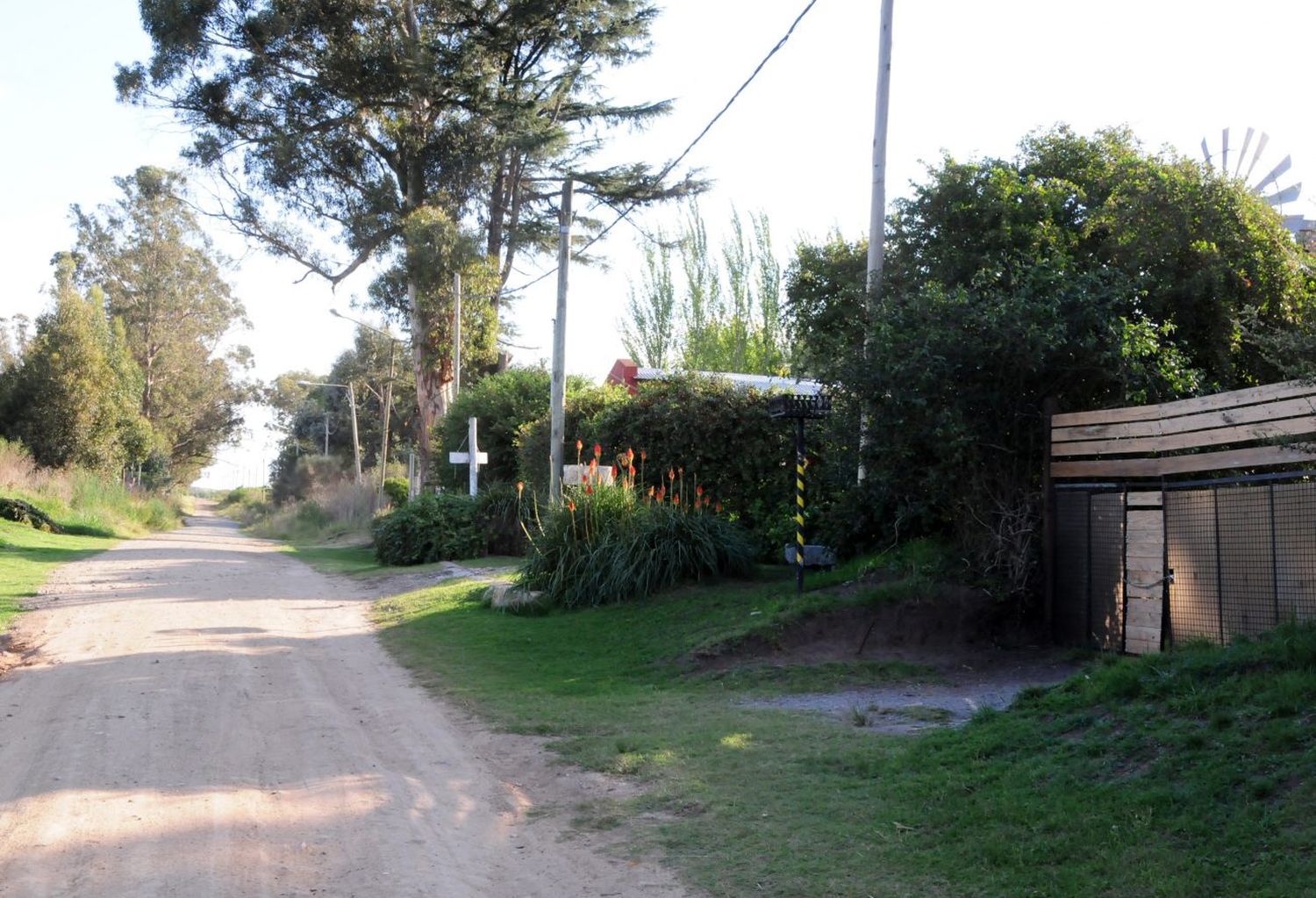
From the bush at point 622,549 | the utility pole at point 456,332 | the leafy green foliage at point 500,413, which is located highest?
the utility pole at point 456,332

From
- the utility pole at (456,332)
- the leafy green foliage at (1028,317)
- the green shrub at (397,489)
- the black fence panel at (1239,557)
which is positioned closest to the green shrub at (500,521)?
the utility pole at (456,332)

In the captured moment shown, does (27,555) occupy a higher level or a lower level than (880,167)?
lower

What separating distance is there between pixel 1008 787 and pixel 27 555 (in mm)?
25010

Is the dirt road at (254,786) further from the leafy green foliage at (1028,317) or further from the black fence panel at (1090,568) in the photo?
the black fence panel at (1090,568)

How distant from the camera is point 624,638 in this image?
43.3ft

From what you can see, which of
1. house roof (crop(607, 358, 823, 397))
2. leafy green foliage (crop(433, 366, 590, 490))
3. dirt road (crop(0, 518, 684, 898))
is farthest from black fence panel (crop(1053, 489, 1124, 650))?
leafy green foliage (crop(433, 366, 590, 490))

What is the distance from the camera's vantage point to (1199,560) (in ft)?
31.8

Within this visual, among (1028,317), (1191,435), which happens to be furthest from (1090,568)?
(1028,317)

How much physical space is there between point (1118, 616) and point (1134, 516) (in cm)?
99

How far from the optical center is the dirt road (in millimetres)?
5430

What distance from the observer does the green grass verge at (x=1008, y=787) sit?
506 centimetres

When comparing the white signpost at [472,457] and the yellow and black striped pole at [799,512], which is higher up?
the white signpost at [472,457]

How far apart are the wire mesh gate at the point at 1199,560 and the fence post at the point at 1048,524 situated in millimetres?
58

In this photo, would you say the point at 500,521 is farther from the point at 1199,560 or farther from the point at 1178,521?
the point at 1199,560
